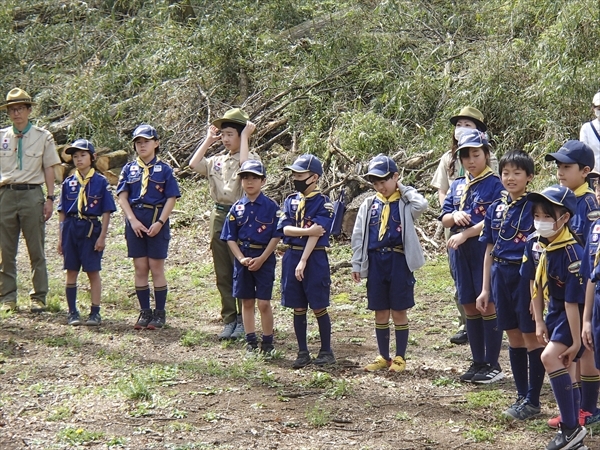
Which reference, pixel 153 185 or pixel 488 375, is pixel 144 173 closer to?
pixel 153 185

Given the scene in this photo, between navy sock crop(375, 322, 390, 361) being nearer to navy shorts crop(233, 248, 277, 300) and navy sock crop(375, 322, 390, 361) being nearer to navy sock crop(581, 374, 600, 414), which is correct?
navy shorts crop(233, 248, 277, 300)

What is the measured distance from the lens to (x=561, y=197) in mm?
4965

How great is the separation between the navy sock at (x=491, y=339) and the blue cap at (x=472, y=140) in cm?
130

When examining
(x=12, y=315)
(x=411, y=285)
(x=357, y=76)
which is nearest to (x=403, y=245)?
(x=411, y=285)

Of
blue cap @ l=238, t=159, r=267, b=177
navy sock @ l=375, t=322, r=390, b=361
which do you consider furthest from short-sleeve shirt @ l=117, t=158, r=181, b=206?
navy sock @ l=375, t=322, r=390, b=361

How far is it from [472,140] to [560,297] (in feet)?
5.37

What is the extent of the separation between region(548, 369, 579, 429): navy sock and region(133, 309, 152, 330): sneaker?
14.8 ft

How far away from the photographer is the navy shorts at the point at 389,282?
6664 mm

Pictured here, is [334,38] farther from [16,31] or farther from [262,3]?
[16,31]

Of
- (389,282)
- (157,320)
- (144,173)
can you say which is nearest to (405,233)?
(389,282)

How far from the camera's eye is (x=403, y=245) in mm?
6656

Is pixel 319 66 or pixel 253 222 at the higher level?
pixel 319 66

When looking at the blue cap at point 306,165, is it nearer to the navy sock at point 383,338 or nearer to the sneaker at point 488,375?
the navy sock at point 383,338

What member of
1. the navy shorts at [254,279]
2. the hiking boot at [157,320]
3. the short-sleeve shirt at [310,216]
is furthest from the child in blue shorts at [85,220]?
the short-sleeve shirt at [310,216]
